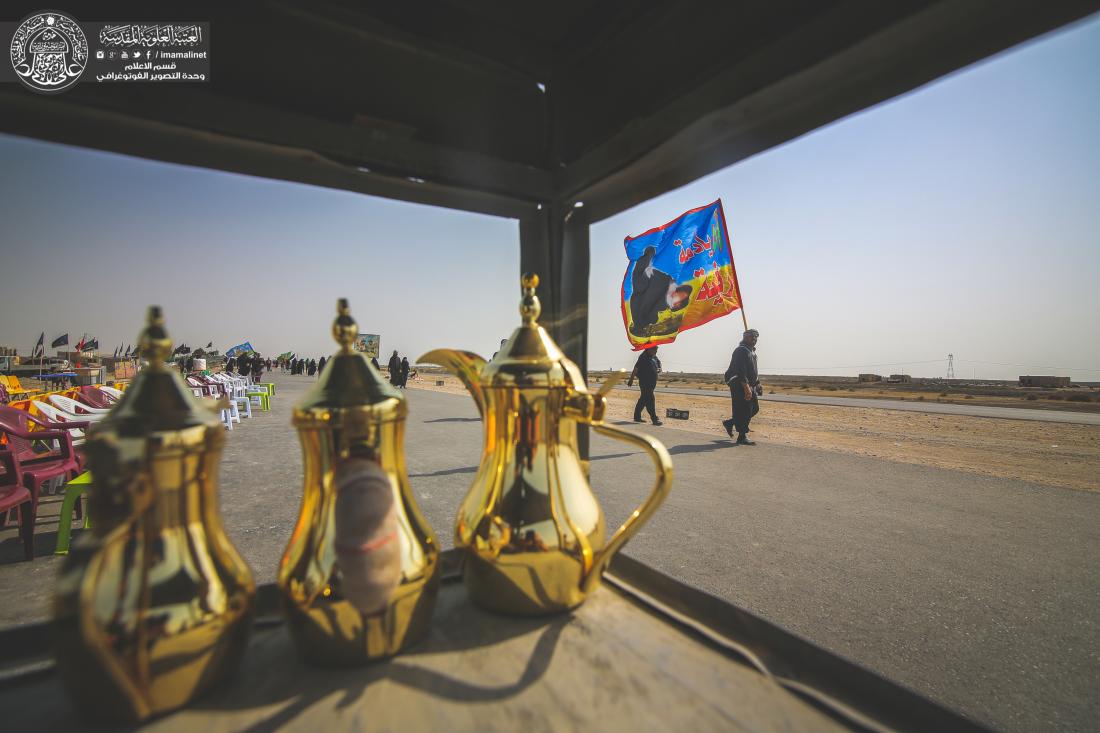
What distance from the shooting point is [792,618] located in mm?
2102

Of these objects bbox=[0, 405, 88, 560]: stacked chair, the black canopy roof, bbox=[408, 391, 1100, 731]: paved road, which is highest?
the black canopy roof

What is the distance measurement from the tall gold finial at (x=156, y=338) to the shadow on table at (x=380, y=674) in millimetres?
381

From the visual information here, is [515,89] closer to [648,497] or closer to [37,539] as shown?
[648,497]

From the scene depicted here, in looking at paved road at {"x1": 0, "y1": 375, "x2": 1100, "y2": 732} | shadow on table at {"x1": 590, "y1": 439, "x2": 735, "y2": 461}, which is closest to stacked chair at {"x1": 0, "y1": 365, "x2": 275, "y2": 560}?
paved road at {"x1": 0, "y1": 375, "x2": 1100, "y2": 732}

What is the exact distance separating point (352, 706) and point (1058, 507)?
5.93m

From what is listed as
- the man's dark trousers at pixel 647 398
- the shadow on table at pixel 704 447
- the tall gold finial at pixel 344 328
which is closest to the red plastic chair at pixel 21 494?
the tall gold finial at pixel 344 328

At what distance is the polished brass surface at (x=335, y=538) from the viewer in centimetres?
56

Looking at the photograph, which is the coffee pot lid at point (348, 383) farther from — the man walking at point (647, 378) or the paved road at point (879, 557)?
the man walking at point (647, 378)

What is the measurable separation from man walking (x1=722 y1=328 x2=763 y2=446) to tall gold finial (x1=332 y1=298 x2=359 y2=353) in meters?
6.67

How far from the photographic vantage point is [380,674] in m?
0.57

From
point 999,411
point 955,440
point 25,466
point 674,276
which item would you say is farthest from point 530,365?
point 999,411

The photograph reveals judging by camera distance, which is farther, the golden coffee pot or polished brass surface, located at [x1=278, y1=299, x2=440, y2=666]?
the golden coffee pot

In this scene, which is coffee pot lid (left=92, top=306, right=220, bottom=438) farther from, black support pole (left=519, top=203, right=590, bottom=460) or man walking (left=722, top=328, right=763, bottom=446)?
man walking (left=722, top=328, right=763, bottom=446)

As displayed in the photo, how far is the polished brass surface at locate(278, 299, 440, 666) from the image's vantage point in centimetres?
56
